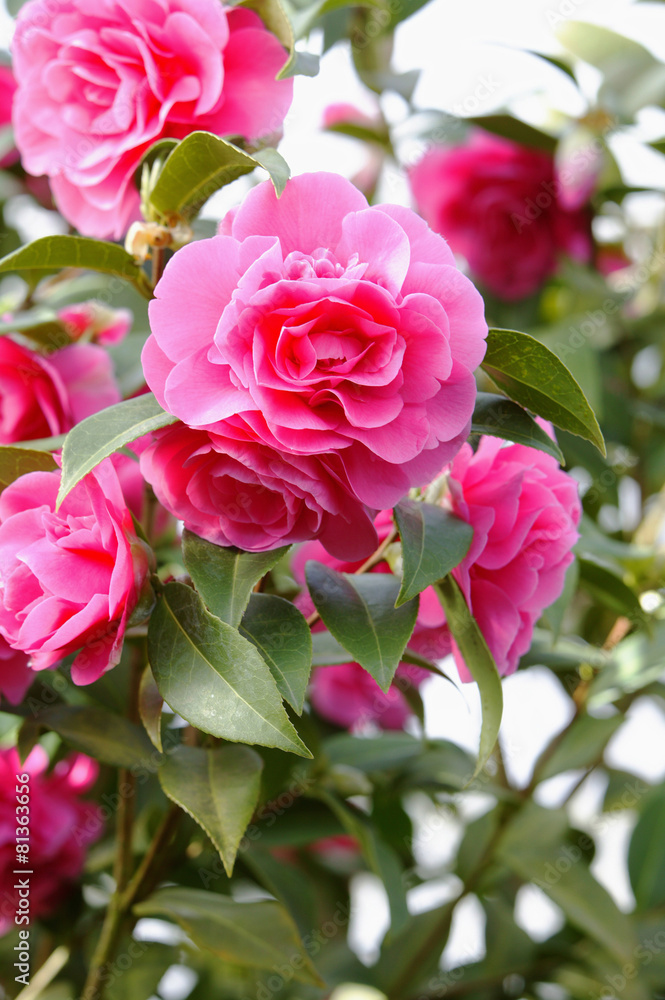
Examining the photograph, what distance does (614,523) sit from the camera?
1.21 m

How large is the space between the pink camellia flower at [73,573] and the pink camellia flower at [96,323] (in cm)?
28

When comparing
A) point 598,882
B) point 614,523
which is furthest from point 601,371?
point 598,882

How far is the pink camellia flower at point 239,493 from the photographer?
452 mm

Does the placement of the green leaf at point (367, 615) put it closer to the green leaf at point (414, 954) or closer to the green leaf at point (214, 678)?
the green leaf at point (214, 678)

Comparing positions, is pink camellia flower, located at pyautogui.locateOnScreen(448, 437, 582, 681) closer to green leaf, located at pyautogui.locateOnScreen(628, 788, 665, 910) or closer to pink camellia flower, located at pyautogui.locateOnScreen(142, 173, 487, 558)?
pink camellia flower, located at pyautogui.locateOnScreen(142, 173, 487, 558)

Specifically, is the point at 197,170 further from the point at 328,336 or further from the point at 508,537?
the point at 508,537

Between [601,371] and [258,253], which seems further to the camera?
[601,371]

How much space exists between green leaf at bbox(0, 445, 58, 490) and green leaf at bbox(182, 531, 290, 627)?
11cm

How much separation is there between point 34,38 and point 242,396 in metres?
0.39

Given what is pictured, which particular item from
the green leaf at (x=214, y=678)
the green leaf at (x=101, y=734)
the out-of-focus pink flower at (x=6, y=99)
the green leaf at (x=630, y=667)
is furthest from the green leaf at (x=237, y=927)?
the out-of-focus pink flower at (x=6, y=99)

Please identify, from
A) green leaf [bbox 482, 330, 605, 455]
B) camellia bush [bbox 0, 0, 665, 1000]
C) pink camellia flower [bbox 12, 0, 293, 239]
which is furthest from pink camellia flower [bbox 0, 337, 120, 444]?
green leaf [bbox 482, 330, 605, 455]

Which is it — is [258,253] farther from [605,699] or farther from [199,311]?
[605,699]

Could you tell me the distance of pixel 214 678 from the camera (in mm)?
455

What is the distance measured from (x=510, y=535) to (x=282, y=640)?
0.16 m
